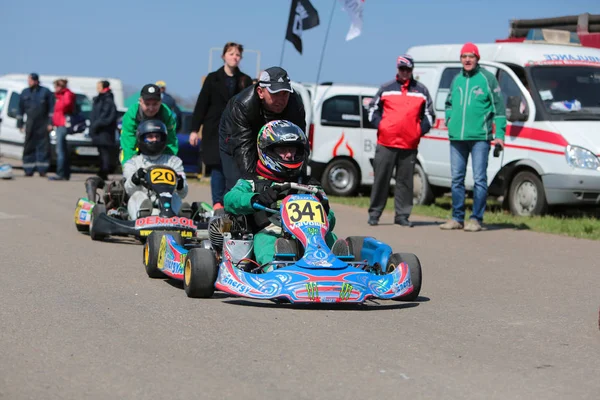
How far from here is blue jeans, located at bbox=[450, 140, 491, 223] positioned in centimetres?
→ 1299

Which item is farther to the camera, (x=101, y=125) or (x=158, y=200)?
(x=101, y=125)

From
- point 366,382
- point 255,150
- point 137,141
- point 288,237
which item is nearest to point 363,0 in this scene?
point 137,141

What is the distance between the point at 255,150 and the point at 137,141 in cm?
341

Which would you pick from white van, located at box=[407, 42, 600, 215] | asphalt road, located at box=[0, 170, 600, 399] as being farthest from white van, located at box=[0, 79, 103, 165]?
asphalt road, located at box=[0, 170, 600, 399]

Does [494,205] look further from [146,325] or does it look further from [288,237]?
[146,325]

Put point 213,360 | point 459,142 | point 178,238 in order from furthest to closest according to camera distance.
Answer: point 459,142 < point 178,238 < point 213,360

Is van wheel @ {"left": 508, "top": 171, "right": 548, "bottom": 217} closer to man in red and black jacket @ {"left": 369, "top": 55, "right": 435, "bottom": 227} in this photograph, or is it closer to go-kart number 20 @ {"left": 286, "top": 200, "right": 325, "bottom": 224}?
man in red and black jacket @ {"left": 369, "top": 55, "right": 435, "bottom": 227}

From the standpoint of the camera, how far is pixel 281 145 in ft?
26.3

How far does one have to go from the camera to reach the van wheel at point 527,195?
47.6ft

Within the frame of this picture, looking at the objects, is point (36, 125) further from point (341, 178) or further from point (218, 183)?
point (218, 183)

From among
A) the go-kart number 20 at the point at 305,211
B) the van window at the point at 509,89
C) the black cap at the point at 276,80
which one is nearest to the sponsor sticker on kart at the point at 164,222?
the black cap at the point at 276,80

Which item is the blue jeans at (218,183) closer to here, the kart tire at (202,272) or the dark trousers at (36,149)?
the kart tire at (202,272)

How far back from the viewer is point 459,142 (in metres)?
13.2

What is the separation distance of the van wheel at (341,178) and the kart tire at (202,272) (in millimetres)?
11341
